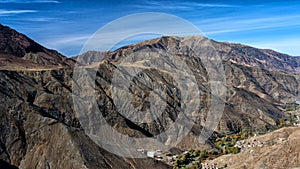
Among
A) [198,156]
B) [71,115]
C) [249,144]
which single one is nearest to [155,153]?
[198,156]

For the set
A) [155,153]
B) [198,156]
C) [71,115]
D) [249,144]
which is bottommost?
[198,156]

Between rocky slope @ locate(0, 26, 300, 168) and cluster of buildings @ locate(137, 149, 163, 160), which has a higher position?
rocky slope @ locate(0, 26, 300, 168)

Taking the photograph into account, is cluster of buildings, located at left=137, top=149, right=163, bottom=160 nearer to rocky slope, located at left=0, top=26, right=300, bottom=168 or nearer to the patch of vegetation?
the patch of vegetation

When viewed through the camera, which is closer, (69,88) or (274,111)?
(69,88)

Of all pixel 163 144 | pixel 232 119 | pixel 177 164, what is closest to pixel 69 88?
pixel 163 144

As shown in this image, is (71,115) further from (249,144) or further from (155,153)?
(249,144)

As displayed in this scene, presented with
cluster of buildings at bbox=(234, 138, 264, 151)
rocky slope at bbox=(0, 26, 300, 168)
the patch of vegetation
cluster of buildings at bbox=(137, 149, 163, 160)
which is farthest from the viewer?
cluster of buildings at bbox=(137, 149, 163, 160)

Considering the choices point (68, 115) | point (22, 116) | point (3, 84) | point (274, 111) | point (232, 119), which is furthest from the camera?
point (274, 111)

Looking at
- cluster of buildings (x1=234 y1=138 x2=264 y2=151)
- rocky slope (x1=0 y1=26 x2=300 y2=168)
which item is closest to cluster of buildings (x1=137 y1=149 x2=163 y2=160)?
rocky slope (x1=0 y1=26 x2=300 y2=168)

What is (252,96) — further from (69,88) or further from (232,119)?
(69,88)

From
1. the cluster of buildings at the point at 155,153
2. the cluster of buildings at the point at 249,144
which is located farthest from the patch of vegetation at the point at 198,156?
the cluster of buildings at the point at 155,153

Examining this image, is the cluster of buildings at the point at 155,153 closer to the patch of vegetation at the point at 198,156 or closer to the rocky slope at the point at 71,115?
the patch of vegetation at the point at 198,156
